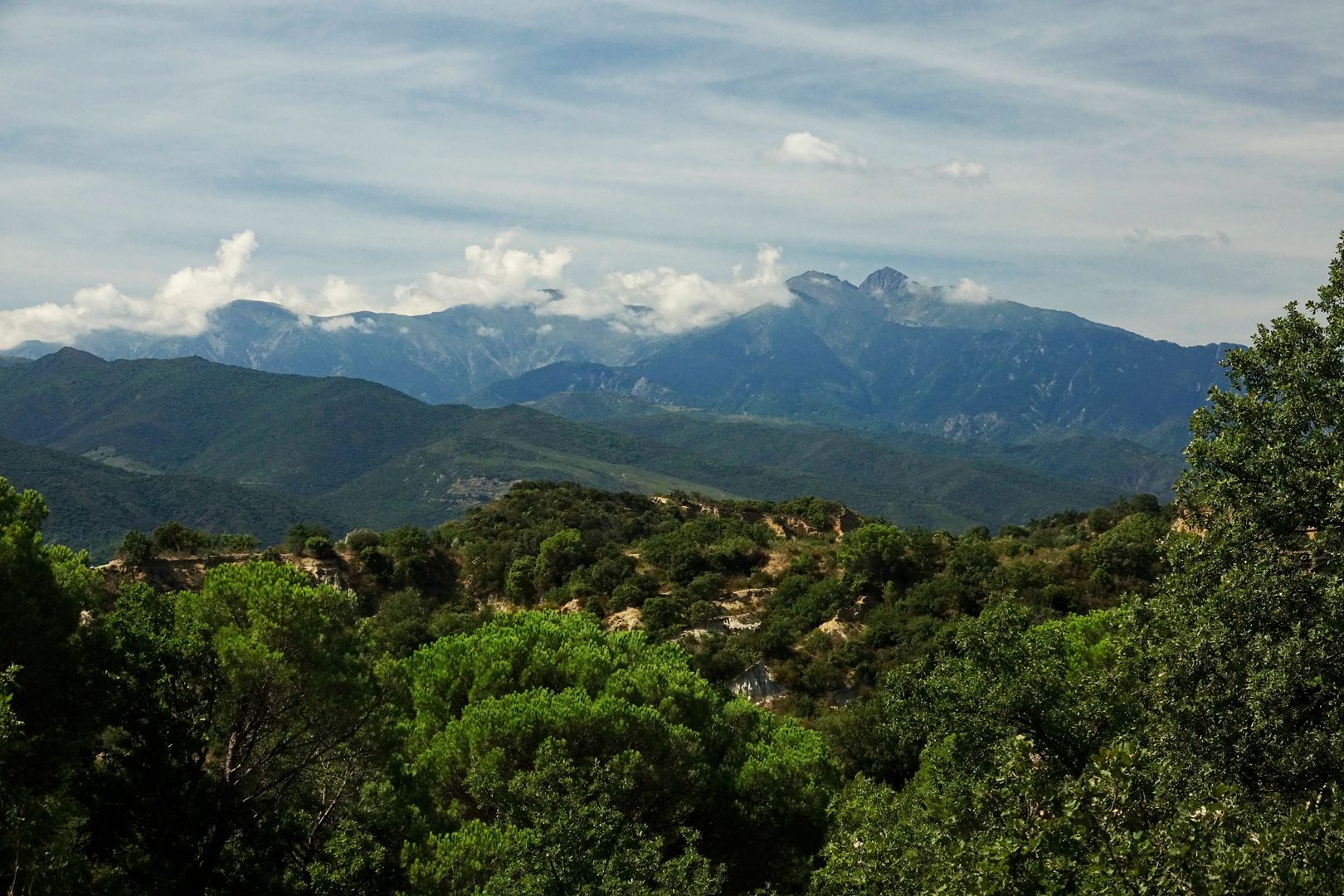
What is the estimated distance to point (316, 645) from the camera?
78.7ft

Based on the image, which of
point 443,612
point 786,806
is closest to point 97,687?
point 786,806

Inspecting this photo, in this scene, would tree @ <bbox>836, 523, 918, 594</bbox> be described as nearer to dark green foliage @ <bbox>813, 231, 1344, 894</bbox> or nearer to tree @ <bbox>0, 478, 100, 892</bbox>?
dark green foliage @ <bbox>813, 231, 1344, 894</bbox>

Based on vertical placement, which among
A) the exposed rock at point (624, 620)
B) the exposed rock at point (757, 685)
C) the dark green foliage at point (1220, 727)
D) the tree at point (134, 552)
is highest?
the dark green foliage at point (1220, 727)

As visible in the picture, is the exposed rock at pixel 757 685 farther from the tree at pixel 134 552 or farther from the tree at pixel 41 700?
the tree at pixel 41 700

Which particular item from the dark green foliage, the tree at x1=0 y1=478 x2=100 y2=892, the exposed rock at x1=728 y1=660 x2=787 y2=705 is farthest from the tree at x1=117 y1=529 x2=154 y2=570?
the dark green foliage

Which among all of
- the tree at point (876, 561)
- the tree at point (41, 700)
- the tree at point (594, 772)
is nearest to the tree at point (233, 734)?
the tree at point (41, 700)

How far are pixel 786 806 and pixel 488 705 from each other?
9.25 m

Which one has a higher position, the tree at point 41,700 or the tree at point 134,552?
the tree at point 41,700

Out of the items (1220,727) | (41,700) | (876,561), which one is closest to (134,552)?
(41,700)

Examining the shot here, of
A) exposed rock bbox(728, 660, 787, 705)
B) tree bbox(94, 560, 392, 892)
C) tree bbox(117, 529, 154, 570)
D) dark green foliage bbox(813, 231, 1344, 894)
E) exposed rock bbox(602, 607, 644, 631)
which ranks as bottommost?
exposed rock bbox(728, 660, 787, 705)

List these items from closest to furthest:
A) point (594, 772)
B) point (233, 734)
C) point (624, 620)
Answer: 1. point (233, 734)
2. point (594, 772)
3. point (624, 620)

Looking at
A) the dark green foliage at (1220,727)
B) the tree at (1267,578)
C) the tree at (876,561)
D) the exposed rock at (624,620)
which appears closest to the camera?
the dark green foliage at (1220,727)

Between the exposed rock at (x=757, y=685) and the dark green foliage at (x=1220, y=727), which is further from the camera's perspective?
the exposed rock at (x=757, y=685)

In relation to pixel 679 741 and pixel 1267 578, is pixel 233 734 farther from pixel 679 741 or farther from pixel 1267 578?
pixel 1267 578
